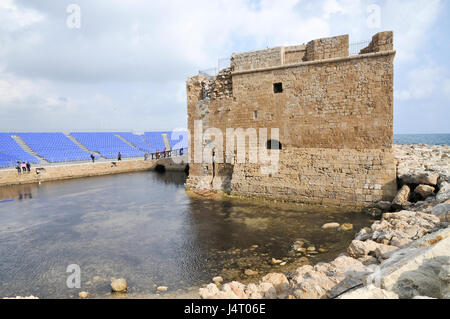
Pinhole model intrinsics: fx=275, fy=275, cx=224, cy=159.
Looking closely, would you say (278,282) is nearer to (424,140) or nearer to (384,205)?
(384,205)

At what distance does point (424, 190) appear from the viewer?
805cm

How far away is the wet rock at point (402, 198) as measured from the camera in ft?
27.4

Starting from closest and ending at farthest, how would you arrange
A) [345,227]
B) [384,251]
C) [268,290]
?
1. [268,290]
2. [384,251]
3. [345,227]

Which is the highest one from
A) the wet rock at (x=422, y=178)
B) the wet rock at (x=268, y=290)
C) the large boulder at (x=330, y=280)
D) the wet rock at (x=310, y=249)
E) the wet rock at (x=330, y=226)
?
the wet rock at (x=422, y=178)

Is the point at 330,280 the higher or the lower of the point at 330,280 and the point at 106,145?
the lower

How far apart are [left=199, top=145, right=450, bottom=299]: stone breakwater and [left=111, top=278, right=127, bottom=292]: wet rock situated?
62.3 inches

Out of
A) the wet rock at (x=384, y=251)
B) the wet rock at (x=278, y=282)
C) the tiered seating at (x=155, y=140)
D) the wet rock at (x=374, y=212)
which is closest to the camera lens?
the wet rock at (x=278, y=282)

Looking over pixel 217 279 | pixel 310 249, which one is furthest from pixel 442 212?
pixel 217 279

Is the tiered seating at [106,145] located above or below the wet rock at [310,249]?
above

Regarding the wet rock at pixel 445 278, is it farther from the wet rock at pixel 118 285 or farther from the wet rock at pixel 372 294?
the wet rock at pixel 118 285

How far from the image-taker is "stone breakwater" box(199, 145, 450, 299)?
293 centimetres

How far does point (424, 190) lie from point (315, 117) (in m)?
→ 4.19

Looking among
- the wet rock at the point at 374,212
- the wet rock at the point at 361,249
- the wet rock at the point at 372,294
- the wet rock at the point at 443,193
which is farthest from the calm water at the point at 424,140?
the wet rock at the point at 372,294

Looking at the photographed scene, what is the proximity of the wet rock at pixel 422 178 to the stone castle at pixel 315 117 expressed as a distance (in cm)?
44
